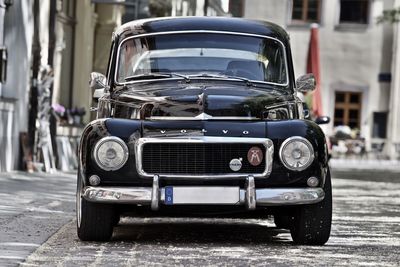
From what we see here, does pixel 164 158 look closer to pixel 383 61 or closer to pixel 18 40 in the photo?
pixel 18 40

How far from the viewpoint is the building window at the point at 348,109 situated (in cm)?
4778

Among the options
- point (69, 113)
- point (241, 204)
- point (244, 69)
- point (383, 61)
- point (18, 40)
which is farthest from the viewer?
point (383, 61)

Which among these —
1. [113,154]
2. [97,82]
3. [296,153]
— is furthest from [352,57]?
[113,154]

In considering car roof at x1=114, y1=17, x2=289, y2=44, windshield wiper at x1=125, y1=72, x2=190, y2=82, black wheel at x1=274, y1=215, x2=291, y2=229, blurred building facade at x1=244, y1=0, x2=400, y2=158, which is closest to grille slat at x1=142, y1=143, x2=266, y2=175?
windshield wiper at x1=125, y1=72, x2=190, y2=82

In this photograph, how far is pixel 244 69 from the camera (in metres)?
10.9

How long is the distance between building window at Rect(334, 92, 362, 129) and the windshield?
3688 centimetres

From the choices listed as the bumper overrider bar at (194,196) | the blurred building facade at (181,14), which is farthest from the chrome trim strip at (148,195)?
the blurred building facade at (181,14)

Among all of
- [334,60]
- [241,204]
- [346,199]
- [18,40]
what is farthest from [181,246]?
[334,60]

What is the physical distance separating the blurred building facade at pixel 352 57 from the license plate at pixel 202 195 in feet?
123

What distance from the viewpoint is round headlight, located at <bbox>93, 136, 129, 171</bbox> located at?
31.0 feet

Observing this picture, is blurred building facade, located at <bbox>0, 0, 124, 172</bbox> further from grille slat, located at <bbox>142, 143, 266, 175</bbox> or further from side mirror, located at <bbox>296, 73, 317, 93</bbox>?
grille slat, located at <bbox>142, 143, 266, 175</bbox>

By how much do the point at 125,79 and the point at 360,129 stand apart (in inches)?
1474

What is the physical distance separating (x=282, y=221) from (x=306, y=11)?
37.1 m

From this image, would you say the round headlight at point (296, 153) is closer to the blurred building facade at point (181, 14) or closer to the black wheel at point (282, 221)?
the black wheel at point (282, 221)
